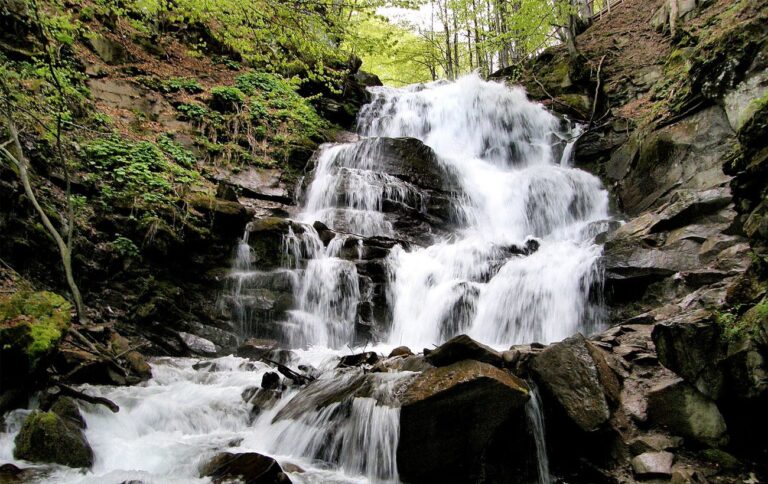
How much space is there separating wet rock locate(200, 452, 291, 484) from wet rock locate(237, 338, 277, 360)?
3026mm

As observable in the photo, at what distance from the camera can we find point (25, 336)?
4109 mm

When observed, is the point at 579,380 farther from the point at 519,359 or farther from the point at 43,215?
the point at 43,215

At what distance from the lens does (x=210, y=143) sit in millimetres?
11125

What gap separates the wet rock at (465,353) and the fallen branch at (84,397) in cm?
346

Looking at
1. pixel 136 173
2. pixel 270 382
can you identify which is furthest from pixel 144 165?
pixel 270 382

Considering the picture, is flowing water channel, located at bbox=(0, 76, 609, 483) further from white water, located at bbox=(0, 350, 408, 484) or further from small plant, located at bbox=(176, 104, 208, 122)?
small plant, located at bbox=(176, 104, 208, 122)

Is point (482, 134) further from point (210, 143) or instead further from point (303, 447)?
point (303, 447)

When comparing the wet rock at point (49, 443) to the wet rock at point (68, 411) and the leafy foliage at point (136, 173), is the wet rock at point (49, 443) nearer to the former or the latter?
the wet rock at point (68, 411)

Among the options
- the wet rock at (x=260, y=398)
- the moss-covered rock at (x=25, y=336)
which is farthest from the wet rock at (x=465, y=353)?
the moss-covered rock at (x=25, y=336)

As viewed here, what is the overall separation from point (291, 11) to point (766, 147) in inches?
206

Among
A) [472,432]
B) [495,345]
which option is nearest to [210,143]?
[495,345]

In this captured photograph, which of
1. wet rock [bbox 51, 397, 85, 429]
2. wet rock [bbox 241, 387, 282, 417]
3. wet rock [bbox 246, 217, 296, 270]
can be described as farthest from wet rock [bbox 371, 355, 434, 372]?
wet rock [bbox 246, 217, 296, 270]

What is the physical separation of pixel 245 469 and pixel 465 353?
2259 mm

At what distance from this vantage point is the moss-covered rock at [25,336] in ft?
13.2
